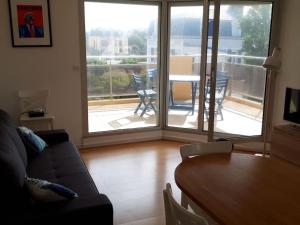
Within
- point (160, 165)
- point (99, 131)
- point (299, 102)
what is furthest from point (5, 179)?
point (299, 102)

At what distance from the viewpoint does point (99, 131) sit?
475 centimetres

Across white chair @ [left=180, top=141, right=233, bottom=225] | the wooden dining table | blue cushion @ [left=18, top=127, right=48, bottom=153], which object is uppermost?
white chair @ [left=180, top=141, right=233, bottom=225]

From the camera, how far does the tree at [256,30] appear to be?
14.3ft

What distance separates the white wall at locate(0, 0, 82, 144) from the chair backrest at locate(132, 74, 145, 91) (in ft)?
2.97

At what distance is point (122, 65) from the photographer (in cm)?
475

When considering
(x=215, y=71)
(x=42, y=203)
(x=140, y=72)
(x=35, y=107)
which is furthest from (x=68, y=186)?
(x=140, y=72)

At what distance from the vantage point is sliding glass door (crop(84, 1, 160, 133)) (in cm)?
451

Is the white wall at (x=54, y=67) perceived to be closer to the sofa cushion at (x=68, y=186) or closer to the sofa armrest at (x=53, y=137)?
the sofa armrest at (x=53, y=137)

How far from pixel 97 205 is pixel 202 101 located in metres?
3.08

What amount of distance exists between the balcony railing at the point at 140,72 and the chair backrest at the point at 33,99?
67 centimetres

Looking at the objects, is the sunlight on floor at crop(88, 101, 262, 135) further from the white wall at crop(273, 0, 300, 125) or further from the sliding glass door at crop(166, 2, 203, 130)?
the white wall at crop(273, 0, 300, 125)

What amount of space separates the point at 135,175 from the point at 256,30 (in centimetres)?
261

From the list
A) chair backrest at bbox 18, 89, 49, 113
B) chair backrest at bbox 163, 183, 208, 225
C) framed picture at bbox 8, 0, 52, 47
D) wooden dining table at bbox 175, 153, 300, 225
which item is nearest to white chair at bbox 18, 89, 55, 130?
chair backrest at bbox 18, 89, 49, 113

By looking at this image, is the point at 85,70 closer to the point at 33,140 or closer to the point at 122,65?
the point at 122,65
